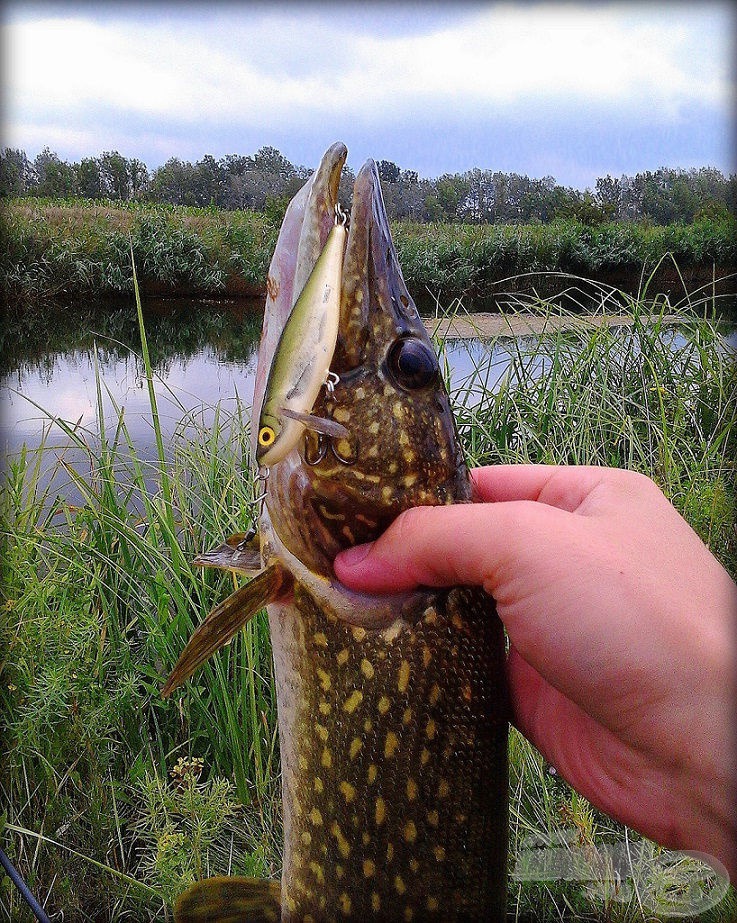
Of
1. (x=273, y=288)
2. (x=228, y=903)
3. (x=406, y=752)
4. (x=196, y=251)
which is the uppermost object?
(x=196, y=251)

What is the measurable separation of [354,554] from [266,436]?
0.23m

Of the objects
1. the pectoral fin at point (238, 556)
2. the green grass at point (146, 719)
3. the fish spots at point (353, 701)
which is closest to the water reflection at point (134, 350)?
the green grass at point (146, 719)

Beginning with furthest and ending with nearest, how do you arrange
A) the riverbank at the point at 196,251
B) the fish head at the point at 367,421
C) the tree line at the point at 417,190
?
the riverbank at the point at 196,251, the tree line at the point at 417,190, the fish head at the point at 367,421

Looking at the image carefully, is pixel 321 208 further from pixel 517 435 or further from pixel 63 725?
pixel 517 435

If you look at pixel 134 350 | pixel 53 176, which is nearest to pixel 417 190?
pixel 134 350

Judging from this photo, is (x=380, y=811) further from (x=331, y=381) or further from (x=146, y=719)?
(x=146, y=719)

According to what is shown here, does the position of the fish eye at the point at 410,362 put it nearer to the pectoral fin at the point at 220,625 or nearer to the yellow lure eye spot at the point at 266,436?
the yellow lure eye spot at the point at 266,436

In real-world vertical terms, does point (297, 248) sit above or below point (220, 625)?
above

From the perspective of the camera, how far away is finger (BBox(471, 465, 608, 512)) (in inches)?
43.6

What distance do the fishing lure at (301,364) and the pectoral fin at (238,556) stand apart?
8.6 inches

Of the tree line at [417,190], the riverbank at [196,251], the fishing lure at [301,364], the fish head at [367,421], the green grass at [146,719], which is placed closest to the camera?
the fishing lure at [301,364]

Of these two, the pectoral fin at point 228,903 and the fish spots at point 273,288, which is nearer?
the fish spots at point 273,288

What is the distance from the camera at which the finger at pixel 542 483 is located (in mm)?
1108

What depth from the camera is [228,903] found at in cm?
117
